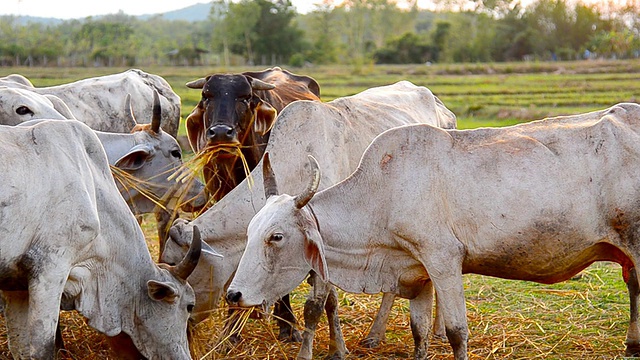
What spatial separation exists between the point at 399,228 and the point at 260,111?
1.92 metres

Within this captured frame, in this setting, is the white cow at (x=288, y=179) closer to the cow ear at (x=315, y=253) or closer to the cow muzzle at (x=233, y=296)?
the cow ear at (x=315, y=253)

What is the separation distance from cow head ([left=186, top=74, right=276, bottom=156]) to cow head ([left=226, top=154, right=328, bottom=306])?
1344 mm

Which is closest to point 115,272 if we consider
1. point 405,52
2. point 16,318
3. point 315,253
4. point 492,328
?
point 16,318

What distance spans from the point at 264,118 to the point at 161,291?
1947 millimetres

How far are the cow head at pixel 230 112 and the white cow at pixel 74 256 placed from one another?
3.76 ft

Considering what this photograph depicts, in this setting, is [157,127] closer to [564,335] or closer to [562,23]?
[564,335]

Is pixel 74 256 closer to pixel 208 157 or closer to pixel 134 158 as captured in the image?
pixel 208 157

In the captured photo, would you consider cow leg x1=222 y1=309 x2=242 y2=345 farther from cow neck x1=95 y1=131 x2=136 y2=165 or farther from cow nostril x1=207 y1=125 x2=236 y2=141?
cow neck x1=95 y1=131 x2=136 y2=165

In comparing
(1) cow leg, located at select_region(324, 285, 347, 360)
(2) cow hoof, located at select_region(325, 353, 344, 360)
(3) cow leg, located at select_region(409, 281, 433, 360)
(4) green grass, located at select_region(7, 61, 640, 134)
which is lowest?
(4) green grass, located at select_region(7, 61, 640, 134)

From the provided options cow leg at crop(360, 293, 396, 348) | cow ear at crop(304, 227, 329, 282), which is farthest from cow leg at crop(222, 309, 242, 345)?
cow leg at crop(360, 293, 396, 348)

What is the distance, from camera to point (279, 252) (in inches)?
173

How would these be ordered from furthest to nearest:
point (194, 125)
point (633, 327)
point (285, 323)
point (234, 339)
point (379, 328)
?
point (194, 125) → point (285, 323) → point (379, 328) → point (234, 339) → point (633, 327)

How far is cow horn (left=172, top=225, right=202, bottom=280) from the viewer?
15.0 feet

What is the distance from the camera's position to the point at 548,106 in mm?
20922
